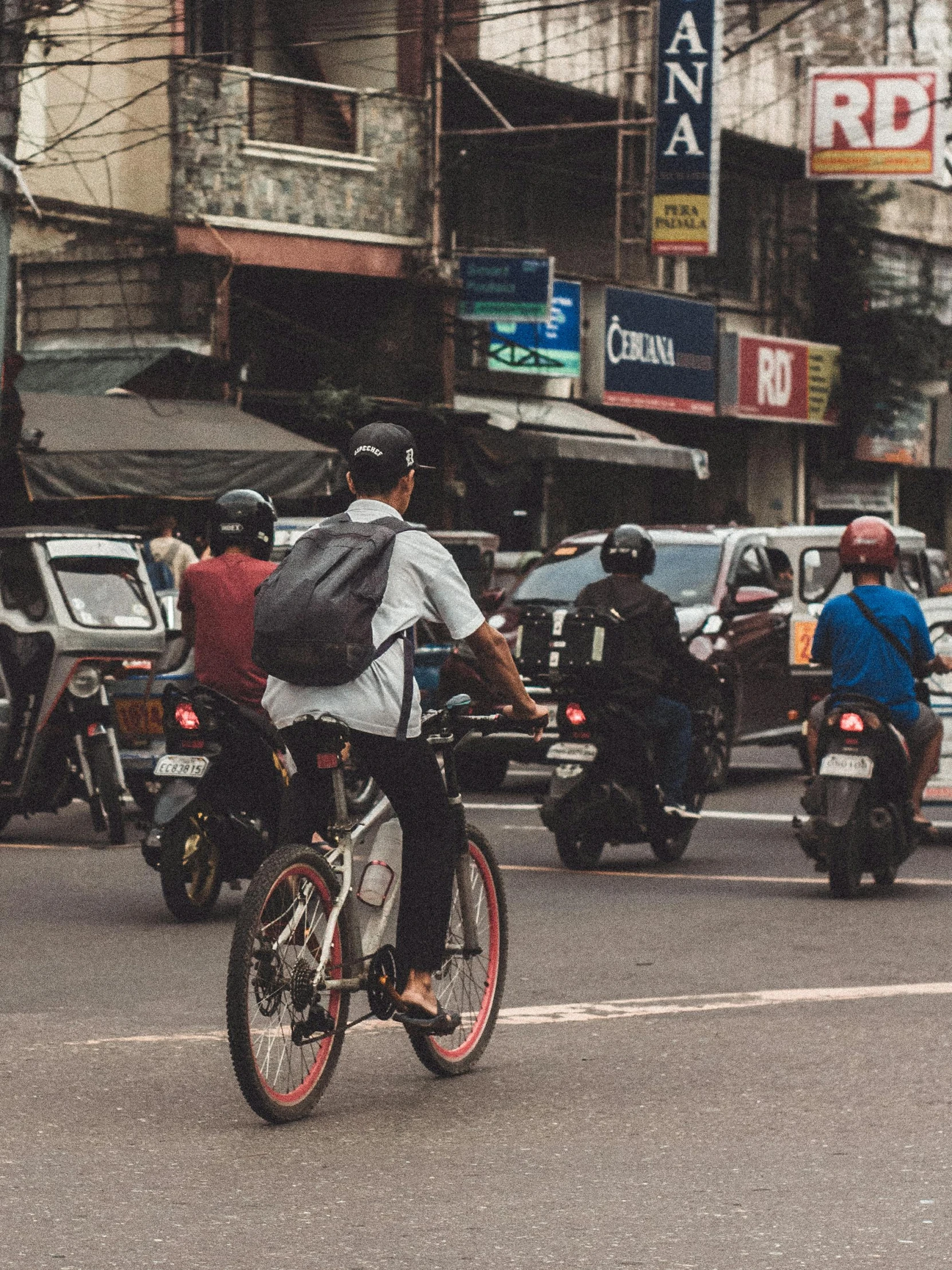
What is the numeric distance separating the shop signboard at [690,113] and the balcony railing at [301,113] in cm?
486

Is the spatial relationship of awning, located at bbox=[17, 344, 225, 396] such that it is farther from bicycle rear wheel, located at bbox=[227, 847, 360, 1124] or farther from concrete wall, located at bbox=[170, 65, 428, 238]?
bicycle rear wheel, located at bbox=[227, 847, 360, 1124]

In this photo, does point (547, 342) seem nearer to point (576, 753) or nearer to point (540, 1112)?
point (576, 753)

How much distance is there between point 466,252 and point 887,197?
11.2m

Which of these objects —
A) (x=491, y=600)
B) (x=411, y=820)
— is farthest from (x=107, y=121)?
(x=411, y=820)

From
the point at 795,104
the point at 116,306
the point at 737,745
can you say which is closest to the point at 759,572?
the point at 737,745

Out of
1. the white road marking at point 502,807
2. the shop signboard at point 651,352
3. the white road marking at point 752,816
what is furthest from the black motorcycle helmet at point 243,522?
the shop signboard at point 651,352

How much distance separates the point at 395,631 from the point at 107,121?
1930cm

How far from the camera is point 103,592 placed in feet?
43.9

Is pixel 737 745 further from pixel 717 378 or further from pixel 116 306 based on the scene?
pixel 717 378

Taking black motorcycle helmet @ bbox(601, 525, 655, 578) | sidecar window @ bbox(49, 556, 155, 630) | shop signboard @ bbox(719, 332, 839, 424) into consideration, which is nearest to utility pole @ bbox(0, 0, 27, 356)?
sidecar window @ bbox(49, 556, 155, 630)

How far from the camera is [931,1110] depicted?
6383 millimetres

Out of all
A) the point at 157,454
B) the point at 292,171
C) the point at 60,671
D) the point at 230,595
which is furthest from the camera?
the point at 292,171

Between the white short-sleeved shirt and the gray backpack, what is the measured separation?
0.09ft

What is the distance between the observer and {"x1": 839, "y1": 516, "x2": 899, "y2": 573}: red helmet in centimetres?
1128
